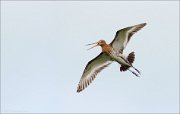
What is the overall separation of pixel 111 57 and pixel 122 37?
152 centimetres

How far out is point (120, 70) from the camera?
69.9 ft

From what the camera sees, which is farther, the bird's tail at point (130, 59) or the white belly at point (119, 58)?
the bird's tail at point (130, 59)

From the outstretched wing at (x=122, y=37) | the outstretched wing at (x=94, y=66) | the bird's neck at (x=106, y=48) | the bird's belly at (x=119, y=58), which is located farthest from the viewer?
the outstretched wing at (x=94, y=66)

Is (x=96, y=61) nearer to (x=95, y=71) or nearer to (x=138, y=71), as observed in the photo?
(x=95, y=71)

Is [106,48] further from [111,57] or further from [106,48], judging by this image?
[111,57]

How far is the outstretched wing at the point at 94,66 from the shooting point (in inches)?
890

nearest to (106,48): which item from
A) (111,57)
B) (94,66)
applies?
(111,57)

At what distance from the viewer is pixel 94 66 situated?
2331 cm

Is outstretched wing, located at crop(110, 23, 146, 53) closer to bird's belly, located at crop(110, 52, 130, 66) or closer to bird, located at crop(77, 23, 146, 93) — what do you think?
bird, located at crop(77, 23, 146, 93)

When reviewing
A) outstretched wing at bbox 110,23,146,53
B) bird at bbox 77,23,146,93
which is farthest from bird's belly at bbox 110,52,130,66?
outstretched wing at bbox 110,23,146,53

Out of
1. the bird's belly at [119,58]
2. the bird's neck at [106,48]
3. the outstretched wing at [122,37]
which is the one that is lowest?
the bird's belly at [119,58]

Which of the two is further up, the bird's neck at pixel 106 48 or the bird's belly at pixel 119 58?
the bird's neck at pixel 106 48

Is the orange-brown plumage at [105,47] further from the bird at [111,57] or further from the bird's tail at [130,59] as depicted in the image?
the bird's tail at [130,59]

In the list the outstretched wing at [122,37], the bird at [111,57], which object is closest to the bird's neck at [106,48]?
the bird at [111,57]
